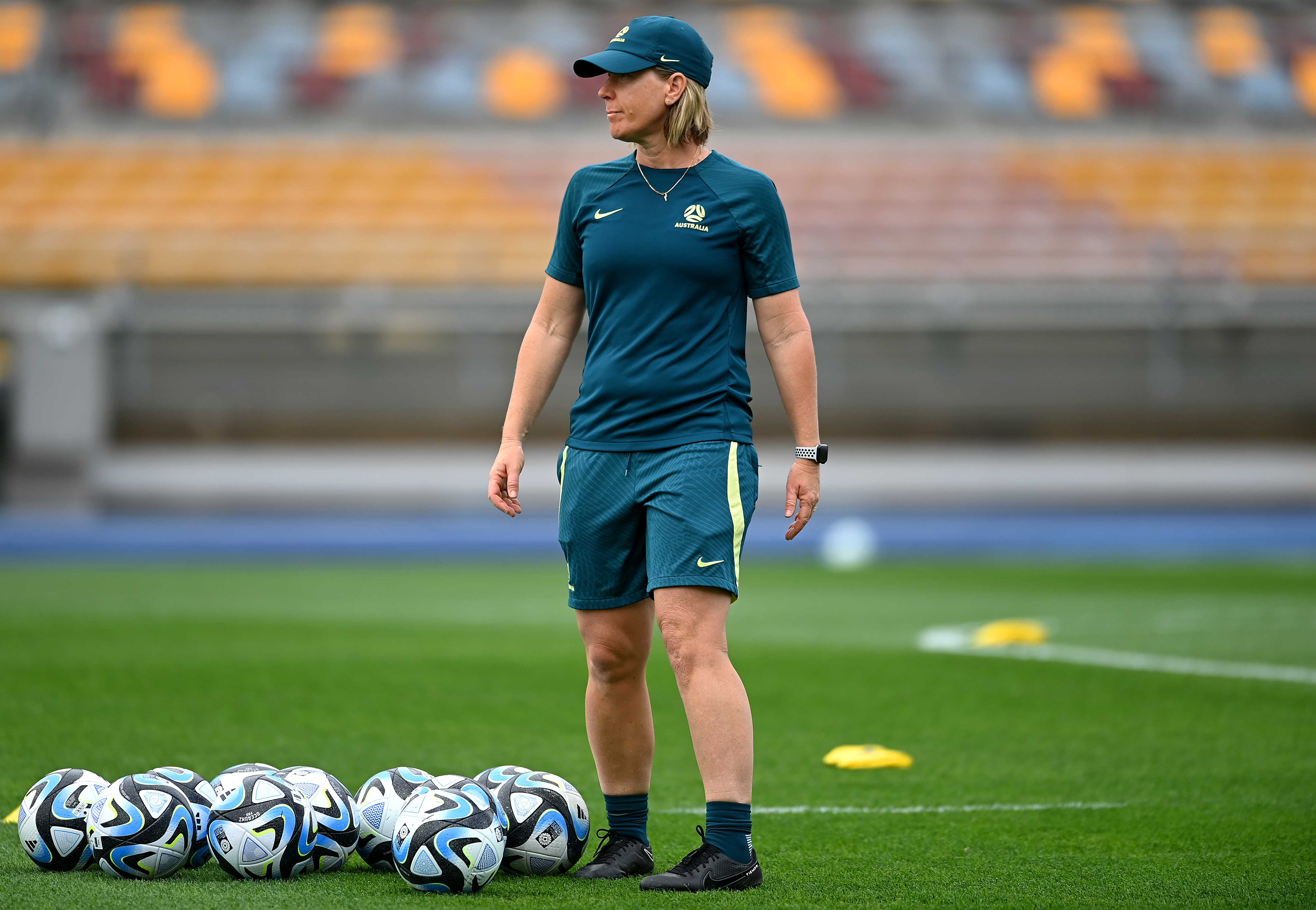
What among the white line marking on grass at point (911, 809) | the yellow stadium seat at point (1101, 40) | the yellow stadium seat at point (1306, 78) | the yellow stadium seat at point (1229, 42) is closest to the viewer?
the white line marking on grass at point (911, 809)

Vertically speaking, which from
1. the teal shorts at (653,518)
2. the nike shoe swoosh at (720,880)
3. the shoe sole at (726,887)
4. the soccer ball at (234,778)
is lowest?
the shoe sole at (726,887)

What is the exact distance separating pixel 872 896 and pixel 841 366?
1570cm

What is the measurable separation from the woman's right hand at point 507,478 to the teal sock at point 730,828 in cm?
86

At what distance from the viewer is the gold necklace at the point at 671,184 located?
363 centimetres

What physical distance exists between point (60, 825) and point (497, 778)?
103 centimetres

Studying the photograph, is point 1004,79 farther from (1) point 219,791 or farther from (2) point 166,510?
(1) point 219,791

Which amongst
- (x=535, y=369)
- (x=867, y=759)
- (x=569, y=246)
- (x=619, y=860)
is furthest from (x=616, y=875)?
(x=867, y=759)

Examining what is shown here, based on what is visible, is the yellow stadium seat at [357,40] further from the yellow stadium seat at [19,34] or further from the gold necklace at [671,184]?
the gold necklace at [671,184]

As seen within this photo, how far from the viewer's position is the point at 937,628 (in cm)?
962

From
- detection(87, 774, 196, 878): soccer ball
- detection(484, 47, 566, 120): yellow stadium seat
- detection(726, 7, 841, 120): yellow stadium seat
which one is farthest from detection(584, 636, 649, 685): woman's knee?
detection(726, 7, 841, 120): yellow stadium seat

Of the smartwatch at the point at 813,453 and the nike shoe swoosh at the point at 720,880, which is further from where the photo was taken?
the smartwatch at the point at 813,453

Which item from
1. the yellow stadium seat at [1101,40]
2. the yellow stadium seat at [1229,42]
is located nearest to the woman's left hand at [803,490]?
the yellow stadium seat at [1101,40]

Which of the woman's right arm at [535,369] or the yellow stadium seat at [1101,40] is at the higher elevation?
the yellow stadium seat at [1101,40]

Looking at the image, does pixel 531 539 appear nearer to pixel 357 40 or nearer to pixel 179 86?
pixel 357 40
